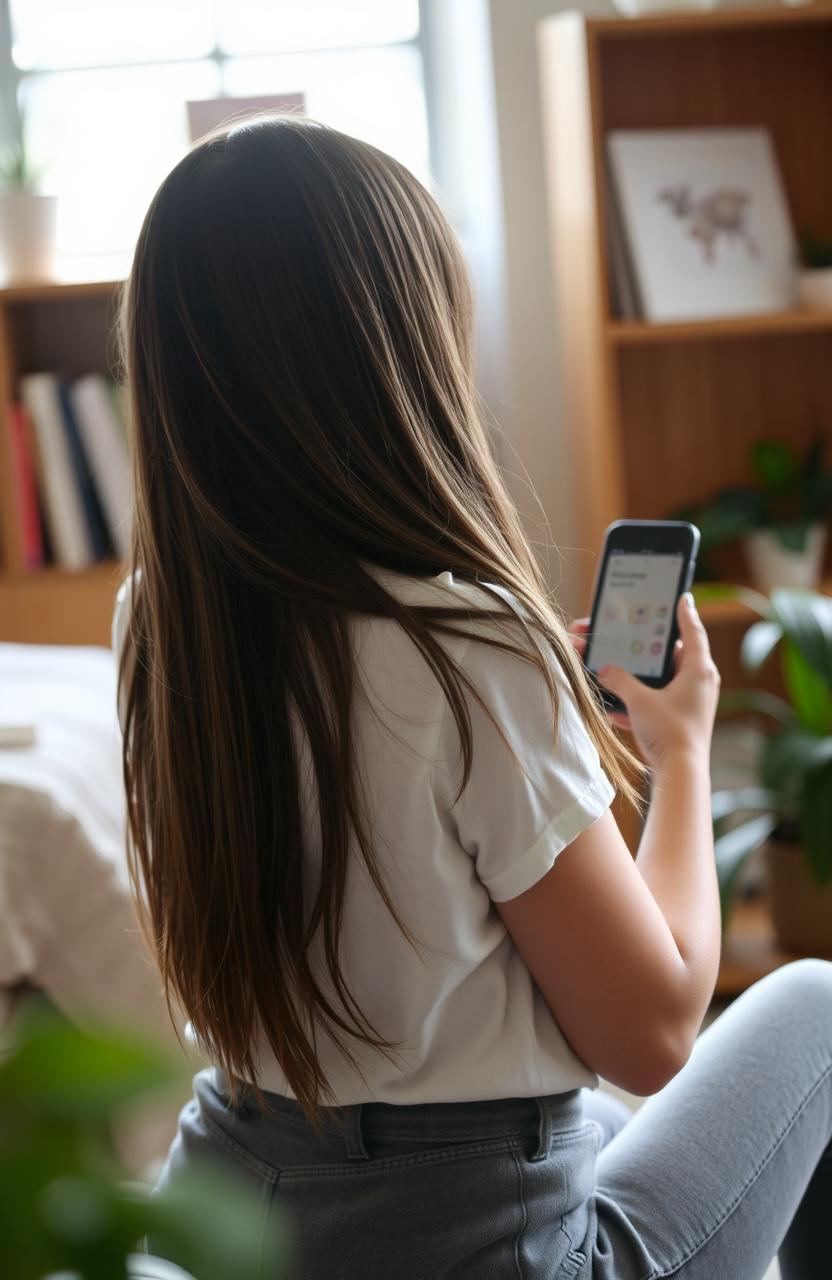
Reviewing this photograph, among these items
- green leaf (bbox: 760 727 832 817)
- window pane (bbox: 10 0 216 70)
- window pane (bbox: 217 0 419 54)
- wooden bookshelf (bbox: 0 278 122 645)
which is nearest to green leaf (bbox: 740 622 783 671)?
green leaf (bbox: 760 727 832 817)

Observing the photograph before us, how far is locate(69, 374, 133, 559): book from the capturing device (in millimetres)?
2373

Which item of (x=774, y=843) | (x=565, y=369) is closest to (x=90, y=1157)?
(x=774, y=843)

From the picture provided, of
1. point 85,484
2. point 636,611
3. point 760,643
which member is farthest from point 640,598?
point 85,484

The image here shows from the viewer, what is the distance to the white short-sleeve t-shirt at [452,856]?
693 millimetres

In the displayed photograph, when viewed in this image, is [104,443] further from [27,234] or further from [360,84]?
[360,84]

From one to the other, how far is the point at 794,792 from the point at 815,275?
2.64 ft

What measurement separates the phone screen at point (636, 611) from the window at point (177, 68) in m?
1.77

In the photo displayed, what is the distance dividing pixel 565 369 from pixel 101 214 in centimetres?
102

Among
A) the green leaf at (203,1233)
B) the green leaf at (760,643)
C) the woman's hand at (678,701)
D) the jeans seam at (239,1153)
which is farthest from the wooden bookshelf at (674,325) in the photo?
the green leaf at (203,1233)

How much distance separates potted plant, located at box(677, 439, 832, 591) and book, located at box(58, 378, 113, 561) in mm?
1009

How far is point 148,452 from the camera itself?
779 millimetres

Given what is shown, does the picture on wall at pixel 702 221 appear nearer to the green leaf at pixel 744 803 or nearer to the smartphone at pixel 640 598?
the green leaf at pixel 744 803

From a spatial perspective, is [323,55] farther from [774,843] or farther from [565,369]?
[774,843]

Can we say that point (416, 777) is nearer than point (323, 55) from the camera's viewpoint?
Yes
